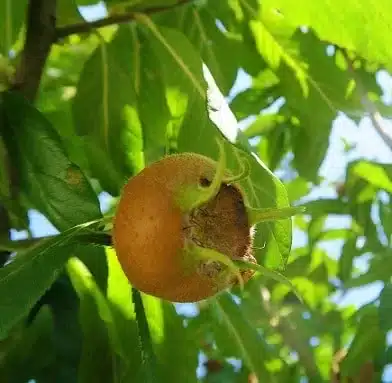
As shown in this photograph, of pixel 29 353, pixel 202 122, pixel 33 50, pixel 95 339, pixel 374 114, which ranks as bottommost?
pixel 29 353

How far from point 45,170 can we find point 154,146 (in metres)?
0.38

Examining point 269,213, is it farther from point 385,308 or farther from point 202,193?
point 385,308

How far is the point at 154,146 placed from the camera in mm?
1328

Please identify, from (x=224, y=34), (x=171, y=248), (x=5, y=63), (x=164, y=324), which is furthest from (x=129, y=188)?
(x=224, y=34)

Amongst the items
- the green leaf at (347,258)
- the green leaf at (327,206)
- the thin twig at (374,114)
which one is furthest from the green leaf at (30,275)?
the green leaf at (347,258)

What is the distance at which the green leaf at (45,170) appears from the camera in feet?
3.04

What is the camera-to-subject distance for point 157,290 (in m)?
0.72

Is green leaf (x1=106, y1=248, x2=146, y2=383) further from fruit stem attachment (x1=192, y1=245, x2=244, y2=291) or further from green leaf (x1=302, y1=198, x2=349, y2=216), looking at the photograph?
green leaf (x1=302, y1=198, x2=349, y2=216)

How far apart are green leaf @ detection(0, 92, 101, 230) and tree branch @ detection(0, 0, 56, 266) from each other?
0.9 inches

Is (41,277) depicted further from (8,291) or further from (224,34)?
(224,34)

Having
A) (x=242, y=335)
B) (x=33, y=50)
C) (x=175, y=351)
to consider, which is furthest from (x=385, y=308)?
(x=33, y=50)

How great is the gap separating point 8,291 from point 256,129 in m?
1.21

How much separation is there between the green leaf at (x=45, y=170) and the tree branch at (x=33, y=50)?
2cm

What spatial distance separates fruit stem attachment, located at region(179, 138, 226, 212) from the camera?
719mm
